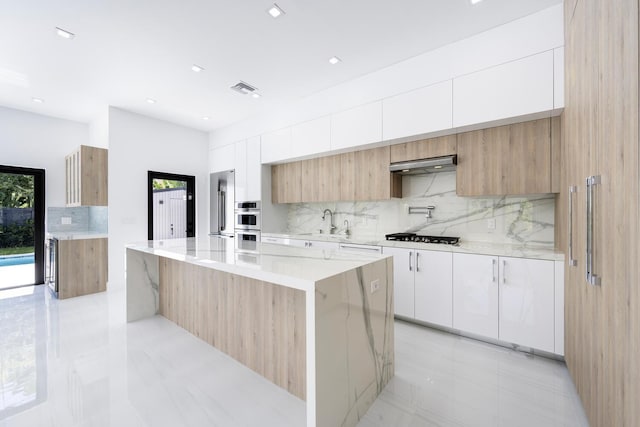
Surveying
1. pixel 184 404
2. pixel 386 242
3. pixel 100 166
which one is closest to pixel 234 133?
pixel 100 166

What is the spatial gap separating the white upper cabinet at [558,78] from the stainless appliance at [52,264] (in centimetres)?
619

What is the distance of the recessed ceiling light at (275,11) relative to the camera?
231cm

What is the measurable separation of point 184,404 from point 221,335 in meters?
0.71

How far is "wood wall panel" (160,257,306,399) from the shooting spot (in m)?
1.87

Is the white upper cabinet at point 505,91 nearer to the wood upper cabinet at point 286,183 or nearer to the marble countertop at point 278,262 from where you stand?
the marble countertop at point 278,262

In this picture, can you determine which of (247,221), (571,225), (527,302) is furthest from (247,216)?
(571,225)

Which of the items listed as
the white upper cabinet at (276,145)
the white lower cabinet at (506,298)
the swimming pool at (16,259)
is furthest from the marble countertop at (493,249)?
the swimming pool at (16,259)

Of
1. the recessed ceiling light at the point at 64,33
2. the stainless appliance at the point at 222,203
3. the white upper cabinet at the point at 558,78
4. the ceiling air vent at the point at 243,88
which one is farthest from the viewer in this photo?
the stainless appliance at the point at 222,203

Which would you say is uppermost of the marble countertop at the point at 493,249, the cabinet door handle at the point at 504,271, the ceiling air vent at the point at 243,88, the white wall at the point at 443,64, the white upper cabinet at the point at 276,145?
the ceiling air vent at the point at 243,88

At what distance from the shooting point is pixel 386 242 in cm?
317

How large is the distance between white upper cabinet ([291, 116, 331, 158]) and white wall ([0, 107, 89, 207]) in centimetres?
416

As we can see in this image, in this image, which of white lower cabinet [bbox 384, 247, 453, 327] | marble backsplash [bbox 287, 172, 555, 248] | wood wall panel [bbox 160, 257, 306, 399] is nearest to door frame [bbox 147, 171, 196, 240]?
wood wall panel [bbox 160, 257, 306, 399]

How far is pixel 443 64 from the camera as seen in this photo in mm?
2836

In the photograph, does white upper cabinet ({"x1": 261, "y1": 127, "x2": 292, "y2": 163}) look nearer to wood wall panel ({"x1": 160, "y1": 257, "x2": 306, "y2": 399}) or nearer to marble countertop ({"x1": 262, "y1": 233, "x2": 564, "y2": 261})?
marble countertop ({"x1": 262, "y1": 233, "x2": 564, "y2": 261})
